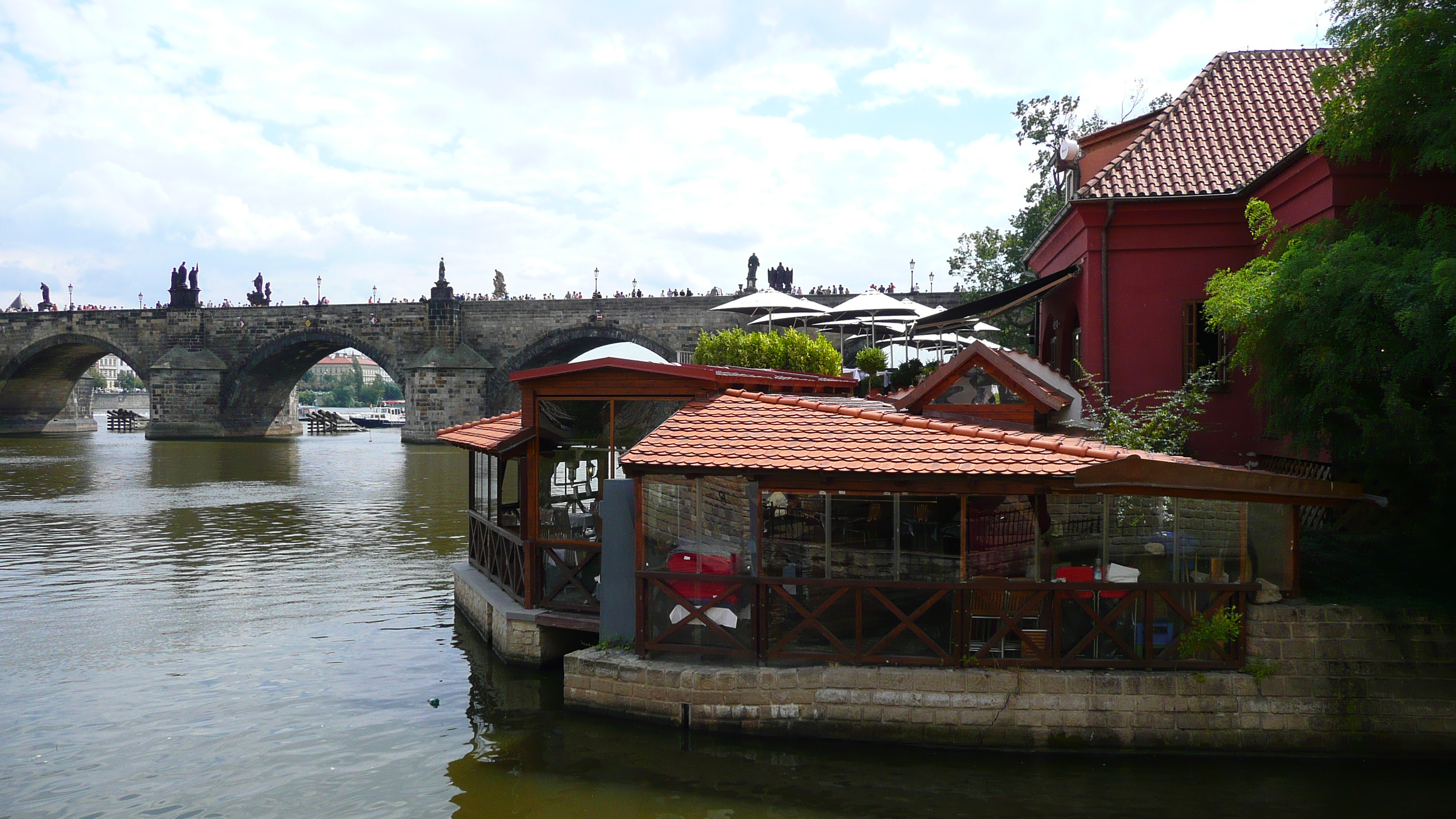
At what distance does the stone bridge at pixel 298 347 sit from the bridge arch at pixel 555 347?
6 cm

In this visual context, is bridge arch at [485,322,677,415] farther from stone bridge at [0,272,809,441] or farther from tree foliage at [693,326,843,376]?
tree foliage at [693,326,843,376]

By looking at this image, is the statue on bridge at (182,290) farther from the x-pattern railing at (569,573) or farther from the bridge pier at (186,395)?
the x-pattern railing at (569,573)

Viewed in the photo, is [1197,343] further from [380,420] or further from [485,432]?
[380,420]

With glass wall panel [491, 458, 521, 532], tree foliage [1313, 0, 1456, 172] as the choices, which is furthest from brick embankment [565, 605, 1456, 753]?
glass wall panel [491, 458, 521, 532]

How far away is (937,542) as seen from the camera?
335 inches

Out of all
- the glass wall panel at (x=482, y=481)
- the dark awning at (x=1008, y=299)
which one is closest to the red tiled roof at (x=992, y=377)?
the dark awning at (x=1008, y=299)

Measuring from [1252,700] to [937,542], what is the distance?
259 centimetres

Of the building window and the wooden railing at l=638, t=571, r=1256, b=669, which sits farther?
the building window

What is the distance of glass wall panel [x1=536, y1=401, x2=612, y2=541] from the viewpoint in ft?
33.3

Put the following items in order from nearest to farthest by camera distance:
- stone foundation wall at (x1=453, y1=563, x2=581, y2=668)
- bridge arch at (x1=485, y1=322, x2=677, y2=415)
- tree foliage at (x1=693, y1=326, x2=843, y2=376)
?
1. stone foundation wall at (x1=453, y1=563, x2=581, y2=668)
2. tree foliage at (x1=693, y1=326, x2=843, y2=376)
3. bridge arch at (x1=485, y1=322, x2=677, y2=415)

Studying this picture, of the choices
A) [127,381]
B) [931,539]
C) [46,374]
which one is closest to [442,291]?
[46,374]

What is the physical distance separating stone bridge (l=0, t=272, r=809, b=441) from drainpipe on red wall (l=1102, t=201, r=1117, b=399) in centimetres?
2791

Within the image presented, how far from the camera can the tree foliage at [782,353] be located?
58.3ft

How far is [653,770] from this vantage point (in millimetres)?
7641
